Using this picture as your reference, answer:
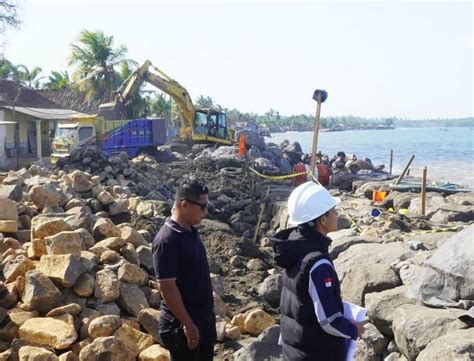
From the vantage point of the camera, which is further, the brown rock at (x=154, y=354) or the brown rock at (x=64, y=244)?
the brown rock at (x=64, y=244)

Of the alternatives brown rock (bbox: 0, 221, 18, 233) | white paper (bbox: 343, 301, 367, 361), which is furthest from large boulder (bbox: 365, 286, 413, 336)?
brown rock (bbox: 0, 221, 18, 233)

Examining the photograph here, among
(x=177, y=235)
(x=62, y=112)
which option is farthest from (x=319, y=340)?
(x=62, y=112)

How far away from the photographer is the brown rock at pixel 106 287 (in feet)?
18.6

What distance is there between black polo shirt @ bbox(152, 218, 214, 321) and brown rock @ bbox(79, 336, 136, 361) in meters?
1.52

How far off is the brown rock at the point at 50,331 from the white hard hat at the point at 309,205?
2917mm

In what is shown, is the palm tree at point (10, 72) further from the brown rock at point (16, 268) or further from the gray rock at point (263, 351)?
the gray rock at point (263, 351)

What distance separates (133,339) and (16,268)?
1469 millimetres

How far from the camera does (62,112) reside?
29.0m

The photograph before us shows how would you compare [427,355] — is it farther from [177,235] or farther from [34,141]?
[34,141]

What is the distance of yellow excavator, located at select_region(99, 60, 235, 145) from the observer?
25.8 m

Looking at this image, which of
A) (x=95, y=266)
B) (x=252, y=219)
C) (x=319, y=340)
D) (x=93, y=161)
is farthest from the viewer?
(x=93, y=161)

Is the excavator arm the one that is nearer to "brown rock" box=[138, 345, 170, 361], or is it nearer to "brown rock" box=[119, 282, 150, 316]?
"brown rock" box=[119, 282, 150, 316]

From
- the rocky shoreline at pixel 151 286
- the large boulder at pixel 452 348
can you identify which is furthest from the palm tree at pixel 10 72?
the large boulder at pixel 452 348

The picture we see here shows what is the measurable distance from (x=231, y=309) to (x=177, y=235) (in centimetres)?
401
